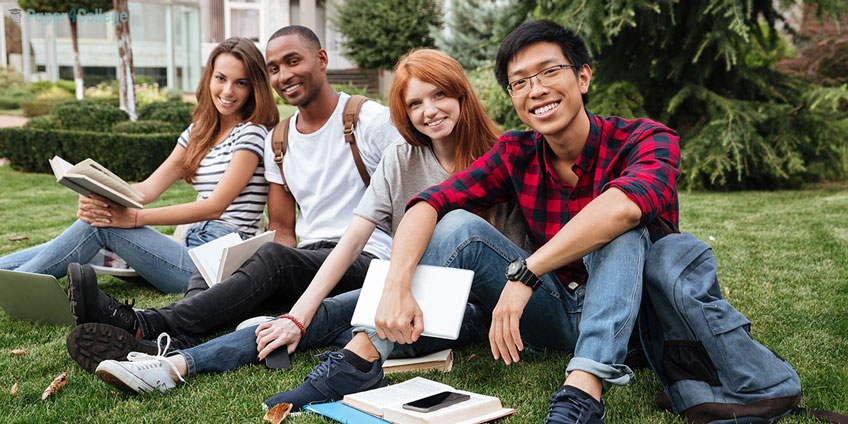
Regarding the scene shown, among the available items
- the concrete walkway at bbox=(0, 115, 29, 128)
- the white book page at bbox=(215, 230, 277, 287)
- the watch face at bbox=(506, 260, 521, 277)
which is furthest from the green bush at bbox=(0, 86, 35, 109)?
the watch face at bbox=(506, 260, 521, 277)

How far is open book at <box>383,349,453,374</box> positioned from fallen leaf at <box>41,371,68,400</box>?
125 centimetres

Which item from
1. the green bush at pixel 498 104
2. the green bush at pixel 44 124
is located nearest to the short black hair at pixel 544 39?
the green bush at pixel 498 104

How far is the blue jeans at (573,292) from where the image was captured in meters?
2.02

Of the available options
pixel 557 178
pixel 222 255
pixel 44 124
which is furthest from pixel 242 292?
pixel 44 124

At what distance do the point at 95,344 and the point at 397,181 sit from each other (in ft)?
4.52

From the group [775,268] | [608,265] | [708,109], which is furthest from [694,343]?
[708,109]

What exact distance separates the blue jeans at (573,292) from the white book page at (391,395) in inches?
17.4

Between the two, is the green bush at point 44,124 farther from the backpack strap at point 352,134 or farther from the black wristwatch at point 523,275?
the black wristwatch at point 523,275

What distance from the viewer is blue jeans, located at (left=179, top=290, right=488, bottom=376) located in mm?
2680

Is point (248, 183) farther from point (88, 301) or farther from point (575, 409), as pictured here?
point (575, 409)

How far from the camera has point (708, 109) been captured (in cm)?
845

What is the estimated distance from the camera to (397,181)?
3043 millimetres

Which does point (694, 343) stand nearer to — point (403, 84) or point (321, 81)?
point (403, 84)

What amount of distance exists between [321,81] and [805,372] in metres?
2.64
